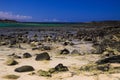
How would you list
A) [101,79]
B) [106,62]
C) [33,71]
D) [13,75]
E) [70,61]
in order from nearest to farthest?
[101,79] → [13,75] → [33,71] → [106,62] → [70,61]

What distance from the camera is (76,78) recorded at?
19.3ft

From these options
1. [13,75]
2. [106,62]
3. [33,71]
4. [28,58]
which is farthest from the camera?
[28,58]

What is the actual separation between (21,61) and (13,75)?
207cm

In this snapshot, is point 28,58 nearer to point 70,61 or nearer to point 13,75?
point 70,61

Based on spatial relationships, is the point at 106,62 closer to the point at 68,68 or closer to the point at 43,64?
the point at 68,68

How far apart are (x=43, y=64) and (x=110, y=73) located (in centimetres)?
232

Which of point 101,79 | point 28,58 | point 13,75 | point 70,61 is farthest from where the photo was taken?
point 28,58

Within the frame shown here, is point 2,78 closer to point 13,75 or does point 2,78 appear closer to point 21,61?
point 13,75

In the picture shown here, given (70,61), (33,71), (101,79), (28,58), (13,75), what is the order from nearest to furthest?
1. (101,79)
2. (13,75)
3. (33,71)
4. (70,61)
5. (28,58)

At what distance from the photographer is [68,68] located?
7.00 m

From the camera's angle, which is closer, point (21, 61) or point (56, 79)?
point (56, 79)

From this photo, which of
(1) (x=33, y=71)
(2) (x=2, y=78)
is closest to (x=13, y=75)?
(2) (x=2, y=78)

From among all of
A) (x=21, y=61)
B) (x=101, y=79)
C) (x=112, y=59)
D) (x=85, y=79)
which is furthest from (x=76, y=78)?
(x=21, y=61)

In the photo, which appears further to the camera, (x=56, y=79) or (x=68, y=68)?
(x=68, y=68)
